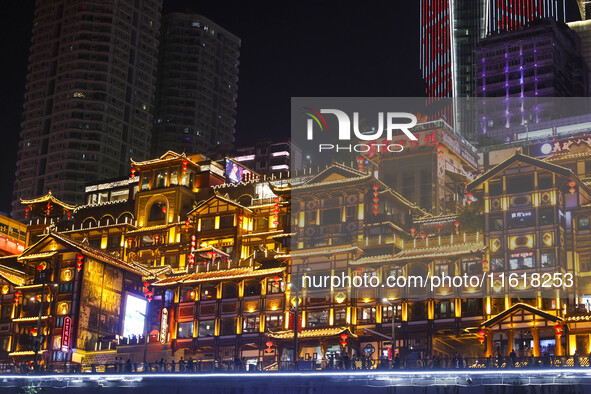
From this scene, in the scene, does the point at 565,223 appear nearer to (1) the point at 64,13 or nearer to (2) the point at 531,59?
(2) the point at 531,59

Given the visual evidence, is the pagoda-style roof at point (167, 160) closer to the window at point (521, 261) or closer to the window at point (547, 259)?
the window at point (521, 261)

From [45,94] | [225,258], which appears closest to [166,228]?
[225,258]

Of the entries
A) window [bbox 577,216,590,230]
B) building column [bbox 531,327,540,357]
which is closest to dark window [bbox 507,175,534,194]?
window [bbox 577,216,590,230]

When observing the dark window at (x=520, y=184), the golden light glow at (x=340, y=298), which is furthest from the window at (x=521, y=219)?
the golden light glow at (x=340, y=298)

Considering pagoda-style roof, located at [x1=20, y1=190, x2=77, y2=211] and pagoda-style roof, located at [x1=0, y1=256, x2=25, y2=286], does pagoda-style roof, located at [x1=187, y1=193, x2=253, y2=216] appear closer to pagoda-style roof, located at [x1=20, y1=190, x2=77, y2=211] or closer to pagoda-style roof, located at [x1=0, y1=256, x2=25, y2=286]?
pagoda-style roof, located at [x1=0, y1=256, x2=25, y2=286]

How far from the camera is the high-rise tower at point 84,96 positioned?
165 meters

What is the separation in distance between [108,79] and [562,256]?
112 metres

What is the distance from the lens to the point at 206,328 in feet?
301

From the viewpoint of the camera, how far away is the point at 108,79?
168375 millimetres

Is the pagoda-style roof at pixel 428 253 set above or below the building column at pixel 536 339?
above

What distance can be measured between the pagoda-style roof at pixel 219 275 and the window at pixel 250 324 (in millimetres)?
4226

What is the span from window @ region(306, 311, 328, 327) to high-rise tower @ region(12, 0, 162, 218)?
3332 inches

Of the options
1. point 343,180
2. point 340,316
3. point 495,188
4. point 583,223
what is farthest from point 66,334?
point 583,223

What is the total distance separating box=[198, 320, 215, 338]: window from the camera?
91188 mm
